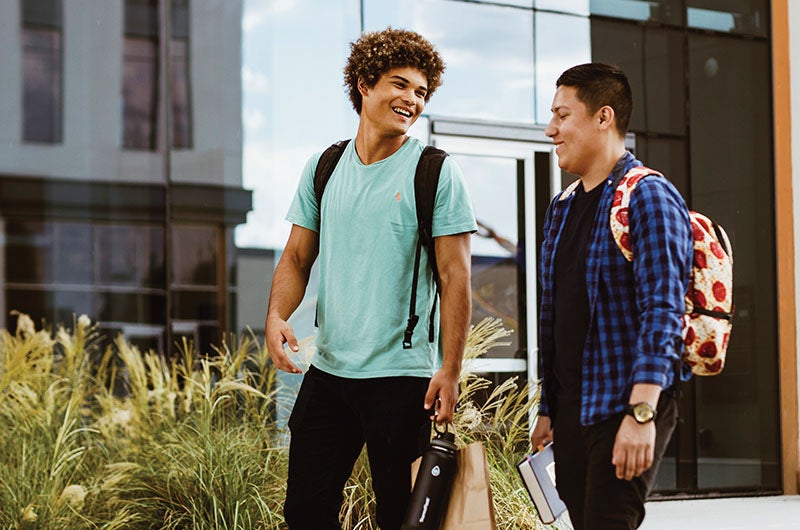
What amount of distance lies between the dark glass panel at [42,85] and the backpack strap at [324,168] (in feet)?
32.2

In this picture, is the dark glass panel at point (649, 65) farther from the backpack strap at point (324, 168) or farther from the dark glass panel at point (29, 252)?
the dark glass panel at point (29, 252)

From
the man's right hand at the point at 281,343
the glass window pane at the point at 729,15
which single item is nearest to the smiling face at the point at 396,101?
the man's right hand at the point at 281,343

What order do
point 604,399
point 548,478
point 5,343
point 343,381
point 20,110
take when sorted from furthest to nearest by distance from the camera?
point 20,110 < point 5,343 < point 343,381 < point 548,478 < point 604,399

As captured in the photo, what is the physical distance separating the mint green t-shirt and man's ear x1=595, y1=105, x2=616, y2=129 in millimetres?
484

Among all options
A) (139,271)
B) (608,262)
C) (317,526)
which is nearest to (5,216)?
(139,271)

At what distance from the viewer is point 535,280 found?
7.44 metres

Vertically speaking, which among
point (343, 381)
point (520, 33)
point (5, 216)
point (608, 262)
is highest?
point (520, 33)

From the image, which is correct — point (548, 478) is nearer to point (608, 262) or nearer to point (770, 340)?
point (608, 262)

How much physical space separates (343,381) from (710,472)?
5664mm

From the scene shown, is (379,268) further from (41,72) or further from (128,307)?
(41,72)

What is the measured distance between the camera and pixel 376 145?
2986 mm

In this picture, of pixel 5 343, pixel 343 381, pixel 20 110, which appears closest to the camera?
pixel 343 381

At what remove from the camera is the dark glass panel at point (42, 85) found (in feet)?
39.8

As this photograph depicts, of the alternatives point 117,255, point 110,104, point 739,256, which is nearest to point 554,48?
point 739,256
